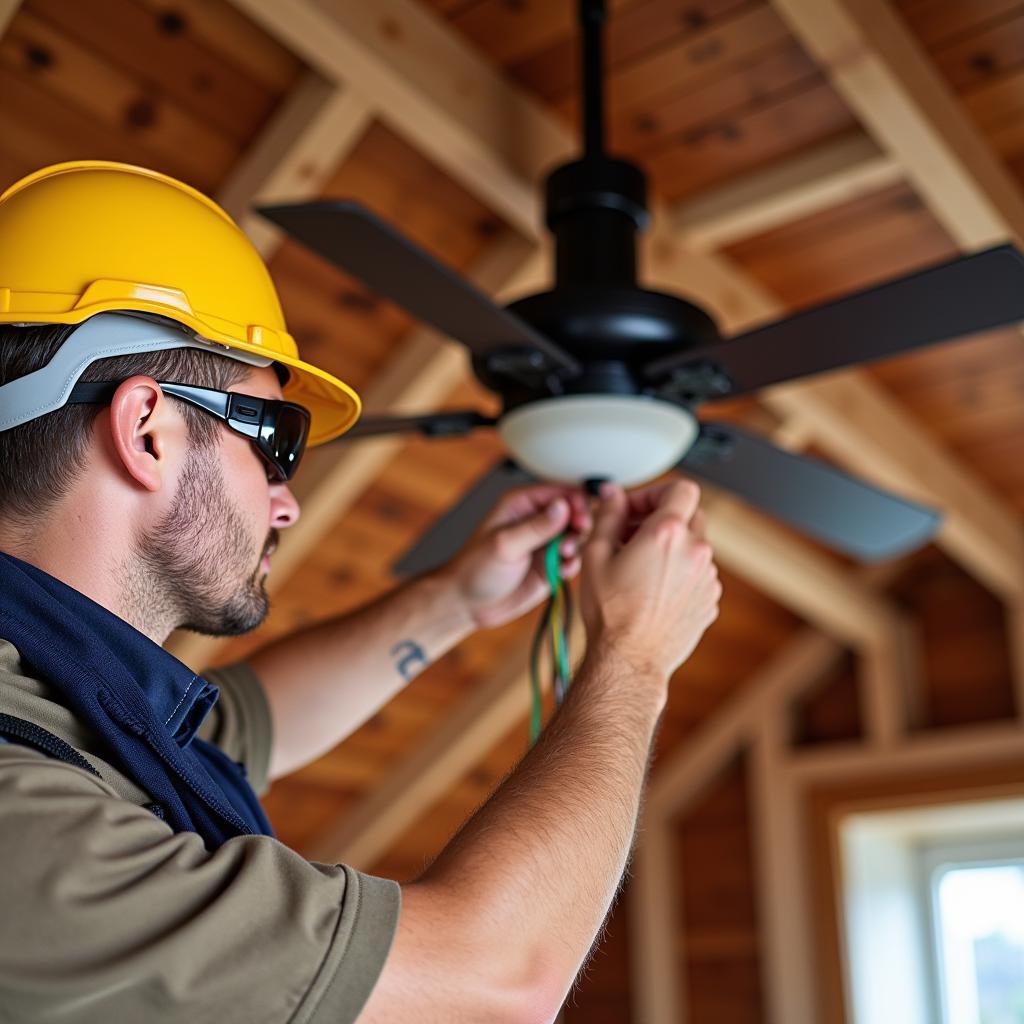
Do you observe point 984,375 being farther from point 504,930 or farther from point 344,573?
point 504,930

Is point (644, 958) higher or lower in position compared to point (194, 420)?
lower

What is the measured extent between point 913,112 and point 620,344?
1.03m

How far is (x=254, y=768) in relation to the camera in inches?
67.3

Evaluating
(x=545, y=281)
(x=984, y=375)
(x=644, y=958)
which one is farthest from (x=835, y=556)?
(x=545, y=281)

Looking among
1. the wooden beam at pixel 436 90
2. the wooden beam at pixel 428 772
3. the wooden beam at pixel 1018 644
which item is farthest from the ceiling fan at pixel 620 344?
the wooden beam at pixel 1018 644

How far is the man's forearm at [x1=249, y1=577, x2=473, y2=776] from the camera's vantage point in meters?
1.77

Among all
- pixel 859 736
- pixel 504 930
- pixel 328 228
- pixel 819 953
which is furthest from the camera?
pixel 859 736

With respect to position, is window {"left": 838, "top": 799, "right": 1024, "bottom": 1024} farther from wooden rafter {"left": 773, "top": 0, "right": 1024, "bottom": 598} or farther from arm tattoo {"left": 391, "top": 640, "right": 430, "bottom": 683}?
arm tattoo {"left": 391, "top": 640, "right": 430, "bottom": 683}

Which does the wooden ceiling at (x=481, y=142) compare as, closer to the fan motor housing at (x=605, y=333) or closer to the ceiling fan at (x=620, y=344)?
the ceiling fan at (x=620, y=344)

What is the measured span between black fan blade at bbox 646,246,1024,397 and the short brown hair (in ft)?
2.28

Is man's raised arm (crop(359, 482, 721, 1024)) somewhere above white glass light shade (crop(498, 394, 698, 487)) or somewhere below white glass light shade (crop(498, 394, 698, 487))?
below

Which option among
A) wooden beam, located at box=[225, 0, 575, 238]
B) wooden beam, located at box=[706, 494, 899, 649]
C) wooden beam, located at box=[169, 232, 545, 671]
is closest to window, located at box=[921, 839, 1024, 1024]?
wooden beam, located at box=[706, 494, 899, 649]

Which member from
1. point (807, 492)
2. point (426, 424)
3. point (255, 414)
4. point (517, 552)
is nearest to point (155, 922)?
point (255, 414)

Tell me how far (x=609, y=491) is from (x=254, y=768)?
589mm
